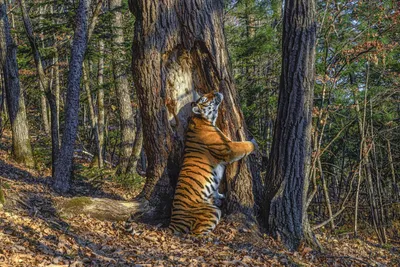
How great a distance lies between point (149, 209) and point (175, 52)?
268 centimetres

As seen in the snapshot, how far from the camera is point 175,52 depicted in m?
6.36

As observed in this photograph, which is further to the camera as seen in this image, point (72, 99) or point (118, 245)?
point (72, 99)

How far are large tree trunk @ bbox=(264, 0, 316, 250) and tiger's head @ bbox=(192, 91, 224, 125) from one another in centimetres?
102

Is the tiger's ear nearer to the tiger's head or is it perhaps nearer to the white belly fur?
the tiger's head

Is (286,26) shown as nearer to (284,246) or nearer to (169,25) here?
(169,25)

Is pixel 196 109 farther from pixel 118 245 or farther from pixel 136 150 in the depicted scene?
pixel 136 150

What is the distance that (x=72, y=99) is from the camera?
27.0 feet

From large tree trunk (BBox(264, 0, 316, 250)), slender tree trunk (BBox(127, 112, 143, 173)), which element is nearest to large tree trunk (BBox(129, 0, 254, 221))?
large tree trunk (BBox(264, 0, 316, 250))

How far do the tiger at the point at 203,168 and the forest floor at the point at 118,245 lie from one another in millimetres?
244

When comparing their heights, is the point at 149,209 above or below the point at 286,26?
below

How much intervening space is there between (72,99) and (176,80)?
9.76 ft

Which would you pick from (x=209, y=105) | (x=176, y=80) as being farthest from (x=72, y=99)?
(x=209, y=105)

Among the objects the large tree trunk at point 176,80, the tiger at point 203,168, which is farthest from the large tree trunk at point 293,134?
the tiger at point 203,168

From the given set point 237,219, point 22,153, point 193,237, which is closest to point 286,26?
point 237,219
